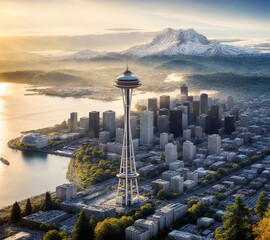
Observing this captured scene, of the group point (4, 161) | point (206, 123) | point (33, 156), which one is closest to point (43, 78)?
point (206, 123)

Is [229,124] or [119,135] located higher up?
[229,124]

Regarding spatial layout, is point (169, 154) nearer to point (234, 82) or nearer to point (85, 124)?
point (85, 124)

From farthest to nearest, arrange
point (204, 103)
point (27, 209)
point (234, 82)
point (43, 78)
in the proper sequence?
point (43, 78)
point (234, 82)
point (204, 103)
point (27, 209)

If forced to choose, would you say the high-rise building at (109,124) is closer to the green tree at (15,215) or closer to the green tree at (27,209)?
the green tree at (27,209)

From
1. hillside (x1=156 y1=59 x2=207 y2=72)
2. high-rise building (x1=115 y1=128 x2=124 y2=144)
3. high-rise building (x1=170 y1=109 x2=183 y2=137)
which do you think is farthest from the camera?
hillside (x1=156 y1=59 x2=207 y2=72)

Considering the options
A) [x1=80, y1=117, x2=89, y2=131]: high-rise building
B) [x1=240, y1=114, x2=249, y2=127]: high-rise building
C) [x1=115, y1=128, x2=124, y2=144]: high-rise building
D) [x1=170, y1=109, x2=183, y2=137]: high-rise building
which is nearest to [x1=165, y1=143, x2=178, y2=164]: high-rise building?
[x1=115, y1=128, x2=124, y2=144]: high-rise building

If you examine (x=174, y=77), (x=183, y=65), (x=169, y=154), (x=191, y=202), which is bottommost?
(x=191, y=202)

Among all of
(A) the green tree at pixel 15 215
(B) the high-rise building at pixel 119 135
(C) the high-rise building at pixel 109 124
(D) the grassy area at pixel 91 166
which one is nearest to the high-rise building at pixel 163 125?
(C) the high-rise building at pixel 109 124

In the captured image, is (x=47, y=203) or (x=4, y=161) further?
(x=4, y=161)

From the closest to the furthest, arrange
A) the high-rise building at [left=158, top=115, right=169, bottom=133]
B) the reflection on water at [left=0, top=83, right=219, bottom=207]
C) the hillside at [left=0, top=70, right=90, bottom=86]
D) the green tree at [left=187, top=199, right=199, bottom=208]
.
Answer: the green tree at [left=187, top=199, right=199, bottom=208] → the reflection on water at [left=0, top=83, right=219, bottom=207] → the high-rise building at [left=158, top=115, right=169, bottom=133] → the hillside at [left=0, top=70, right=90, bottom=86]

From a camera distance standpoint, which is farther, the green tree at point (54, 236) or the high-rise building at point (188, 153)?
the high-rise building at point (188, 153)

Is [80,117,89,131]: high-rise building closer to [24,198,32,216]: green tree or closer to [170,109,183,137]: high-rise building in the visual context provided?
[170,109,183,137]: high-rise building

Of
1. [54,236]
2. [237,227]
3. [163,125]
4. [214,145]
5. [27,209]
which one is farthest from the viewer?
[163,125]
